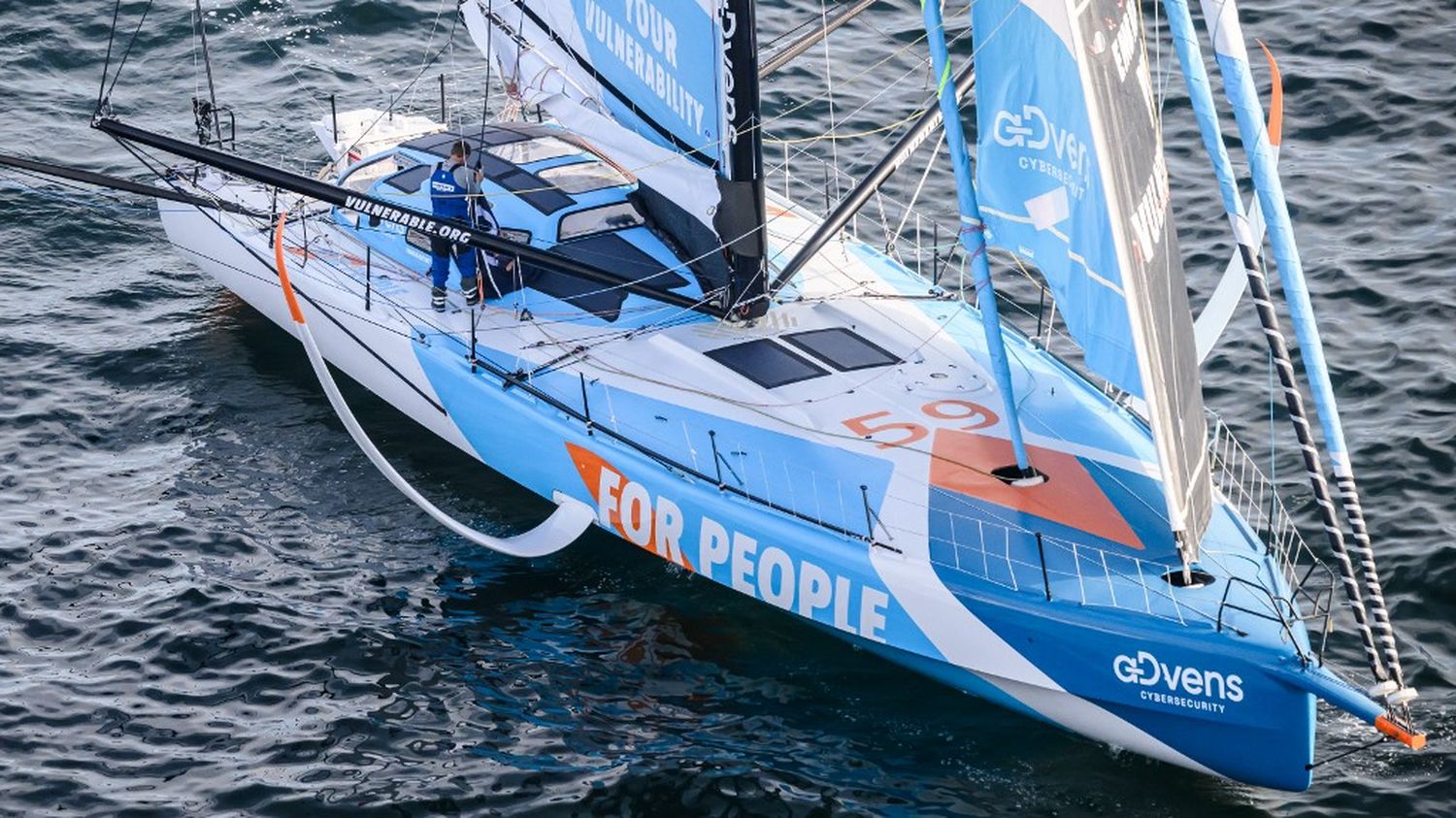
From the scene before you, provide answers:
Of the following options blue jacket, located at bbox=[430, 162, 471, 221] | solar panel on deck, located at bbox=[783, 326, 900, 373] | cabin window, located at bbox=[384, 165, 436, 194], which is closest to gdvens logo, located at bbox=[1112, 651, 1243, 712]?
solar panel on deck, located at bbox=[783, 326, 900, 373]

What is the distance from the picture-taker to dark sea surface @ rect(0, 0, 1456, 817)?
12.8m

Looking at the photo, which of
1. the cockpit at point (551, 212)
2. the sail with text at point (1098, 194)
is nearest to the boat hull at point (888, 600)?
the sail with text at point (1098, 194)

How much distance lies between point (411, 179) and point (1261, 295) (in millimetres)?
9627

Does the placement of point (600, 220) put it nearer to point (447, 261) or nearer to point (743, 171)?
point (447, 261)

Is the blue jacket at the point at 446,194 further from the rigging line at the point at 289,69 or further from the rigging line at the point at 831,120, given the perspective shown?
the rigging line at the point at 289,69

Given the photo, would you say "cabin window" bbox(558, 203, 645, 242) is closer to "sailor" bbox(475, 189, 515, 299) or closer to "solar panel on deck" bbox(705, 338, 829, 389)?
"sailor" bbox(475, 189, 515, 299)

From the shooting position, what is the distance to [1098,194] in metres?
11.8

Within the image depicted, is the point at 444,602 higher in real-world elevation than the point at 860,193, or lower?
lower

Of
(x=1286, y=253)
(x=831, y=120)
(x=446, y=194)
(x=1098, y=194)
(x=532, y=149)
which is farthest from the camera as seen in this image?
(x=831, y=120)

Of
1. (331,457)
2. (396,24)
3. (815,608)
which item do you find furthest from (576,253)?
(396,24)

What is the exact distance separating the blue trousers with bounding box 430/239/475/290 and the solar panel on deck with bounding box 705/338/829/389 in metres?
2.74

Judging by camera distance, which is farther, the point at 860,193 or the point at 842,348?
the point at 860,193

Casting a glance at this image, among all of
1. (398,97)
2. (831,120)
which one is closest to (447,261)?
(398,97)

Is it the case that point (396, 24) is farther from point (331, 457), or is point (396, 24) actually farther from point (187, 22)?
point (331, 457)
